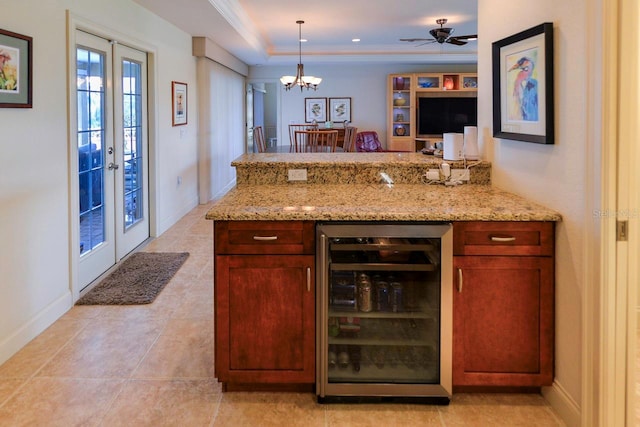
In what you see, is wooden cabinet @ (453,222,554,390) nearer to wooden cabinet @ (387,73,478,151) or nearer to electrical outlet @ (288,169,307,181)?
electrical outlet @ (288,169,307,181)

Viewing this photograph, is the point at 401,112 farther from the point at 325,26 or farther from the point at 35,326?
the point at 35,326

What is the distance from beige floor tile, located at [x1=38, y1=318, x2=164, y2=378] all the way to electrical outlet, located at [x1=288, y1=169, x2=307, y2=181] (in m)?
1.19

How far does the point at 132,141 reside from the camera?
16.3ft

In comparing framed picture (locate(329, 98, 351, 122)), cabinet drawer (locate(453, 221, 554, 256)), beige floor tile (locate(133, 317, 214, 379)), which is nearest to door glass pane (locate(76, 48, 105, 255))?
beige floor tile (locate(133, 317, 214, 379))

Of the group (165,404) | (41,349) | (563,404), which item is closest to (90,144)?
(41,349)

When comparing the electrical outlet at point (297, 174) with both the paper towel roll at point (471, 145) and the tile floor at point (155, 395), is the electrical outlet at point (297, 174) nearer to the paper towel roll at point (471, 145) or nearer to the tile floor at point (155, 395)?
the paper towel roll at point (471, 145)

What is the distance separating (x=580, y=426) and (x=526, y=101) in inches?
52.9

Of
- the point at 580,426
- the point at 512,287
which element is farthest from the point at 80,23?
the point at 580,426

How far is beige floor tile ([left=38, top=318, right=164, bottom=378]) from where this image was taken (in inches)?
100

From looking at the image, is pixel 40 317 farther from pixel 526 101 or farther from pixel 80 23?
pixel 526 101

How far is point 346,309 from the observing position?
2.24 meters

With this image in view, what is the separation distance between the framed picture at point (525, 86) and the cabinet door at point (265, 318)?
1.13 meters

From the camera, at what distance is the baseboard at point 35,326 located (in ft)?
8.79

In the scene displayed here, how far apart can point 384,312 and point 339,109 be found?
28.5 feet
